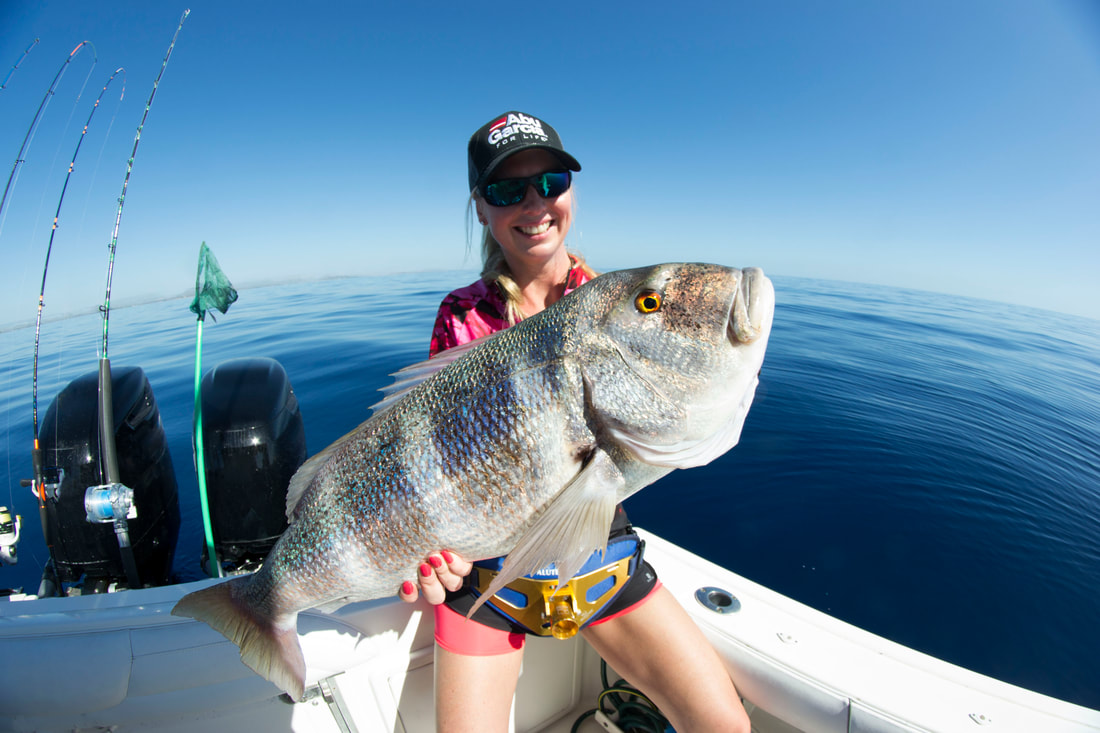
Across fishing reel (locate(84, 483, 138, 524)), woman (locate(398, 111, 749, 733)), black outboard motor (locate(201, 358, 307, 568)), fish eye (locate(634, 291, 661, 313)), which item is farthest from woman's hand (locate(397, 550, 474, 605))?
fishing reel (locate(84, 483, 138, 524))

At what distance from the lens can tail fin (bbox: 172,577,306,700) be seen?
1643 mm

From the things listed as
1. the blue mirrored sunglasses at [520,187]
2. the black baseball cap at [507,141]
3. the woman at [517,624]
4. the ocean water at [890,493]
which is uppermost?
the black baseball cap at [507,141]

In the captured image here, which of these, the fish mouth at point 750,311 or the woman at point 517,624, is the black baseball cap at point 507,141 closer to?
the woman at point 517,624

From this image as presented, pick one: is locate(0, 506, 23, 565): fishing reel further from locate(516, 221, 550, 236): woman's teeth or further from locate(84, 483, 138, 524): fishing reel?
locate(516, 221, 550, 236): woman's teeth

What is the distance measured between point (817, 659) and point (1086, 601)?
3.70 metres

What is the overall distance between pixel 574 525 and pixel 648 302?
762 millimetres

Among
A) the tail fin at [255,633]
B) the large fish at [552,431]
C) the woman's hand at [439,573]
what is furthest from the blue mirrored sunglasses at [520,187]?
the tail fin at [255,633]

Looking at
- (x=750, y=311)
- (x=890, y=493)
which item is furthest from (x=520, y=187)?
(x=890, y=493)

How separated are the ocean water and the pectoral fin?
295 cm

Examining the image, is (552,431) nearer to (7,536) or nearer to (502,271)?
(502,271)

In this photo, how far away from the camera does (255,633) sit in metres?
1.67

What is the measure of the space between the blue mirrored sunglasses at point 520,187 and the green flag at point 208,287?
88.2 inches

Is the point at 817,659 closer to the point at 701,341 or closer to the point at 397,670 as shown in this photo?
the point at 701,341

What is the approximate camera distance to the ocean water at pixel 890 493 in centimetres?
339
